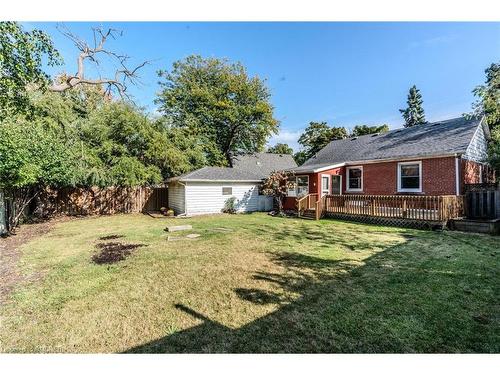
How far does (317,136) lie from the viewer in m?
35.2

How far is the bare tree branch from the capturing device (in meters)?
12.6

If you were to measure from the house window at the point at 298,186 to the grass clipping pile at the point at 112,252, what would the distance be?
37.8 ft

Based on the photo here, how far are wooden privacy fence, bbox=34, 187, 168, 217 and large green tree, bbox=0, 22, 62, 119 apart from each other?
888cm

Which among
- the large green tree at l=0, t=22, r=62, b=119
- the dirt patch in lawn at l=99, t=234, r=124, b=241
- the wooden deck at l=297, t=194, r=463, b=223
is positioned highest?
the large green tree at l=0, t=22, r=62, b=119

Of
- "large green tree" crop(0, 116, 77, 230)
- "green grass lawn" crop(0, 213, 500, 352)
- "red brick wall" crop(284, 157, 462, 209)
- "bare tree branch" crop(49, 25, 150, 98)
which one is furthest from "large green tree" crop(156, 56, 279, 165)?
"green grass lawn" crop(0, 213, 500, 352)

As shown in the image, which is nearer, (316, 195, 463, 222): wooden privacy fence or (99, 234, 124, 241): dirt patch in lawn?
(99, 234, 124, 241): dirt patch in lawn

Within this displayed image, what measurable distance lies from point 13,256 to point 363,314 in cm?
879

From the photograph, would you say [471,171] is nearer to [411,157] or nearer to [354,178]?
[411,157]

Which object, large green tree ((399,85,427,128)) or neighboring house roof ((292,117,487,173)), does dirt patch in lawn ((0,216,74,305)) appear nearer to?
neighboring house roof ((292,117,487,173))

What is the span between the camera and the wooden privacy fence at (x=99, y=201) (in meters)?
15.9

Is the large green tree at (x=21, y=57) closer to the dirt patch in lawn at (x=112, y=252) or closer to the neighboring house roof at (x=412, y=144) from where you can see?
the dirt patch in lawn at (x=112, y=252)

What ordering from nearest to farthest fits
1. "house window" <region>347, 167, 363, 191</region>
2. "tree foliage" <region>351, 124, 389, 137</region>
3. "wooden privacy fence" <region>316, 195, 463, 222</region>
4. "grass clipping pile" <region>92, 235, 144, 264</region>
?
1. "grass clipping pile" <region>92, 235, 144, 264</region>
2. "wooden privacy fence" <region>316, 195, 463, 222</region>
3. "house window" <region>347, 167, 363, 191</region>
4. "tree foliage" <region>351, 124, 389, 137</region>

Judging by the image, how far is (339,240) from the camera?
8648mm

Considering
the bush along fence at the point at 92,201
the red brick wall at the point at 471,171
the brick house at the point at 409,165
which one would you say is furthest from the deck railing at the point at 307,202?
the bush along fence at the point at 92,201
